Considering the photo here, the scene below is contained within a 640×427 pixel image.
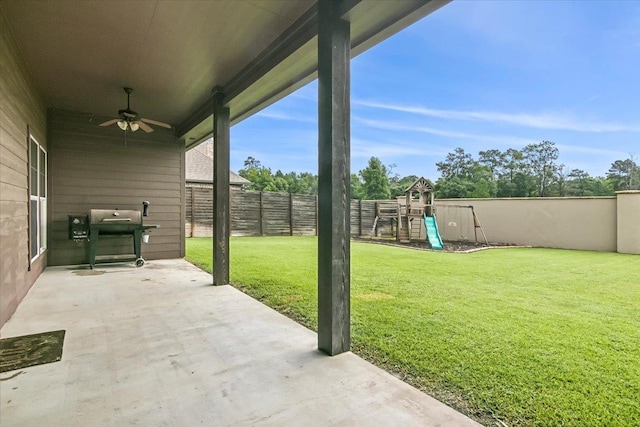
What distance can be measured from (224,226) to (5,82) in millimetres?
2533

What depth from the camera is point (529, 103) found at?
63.2 feet

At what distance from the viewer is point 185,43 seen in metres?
3.14

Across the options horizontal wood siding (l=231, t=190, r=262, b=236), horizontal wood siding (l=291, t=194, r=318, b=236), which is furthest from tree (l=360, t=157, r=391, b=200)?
horizontal wood siding (l=231, t=190, r=262, b=236)

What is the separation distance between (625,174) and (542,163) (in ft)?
27.8

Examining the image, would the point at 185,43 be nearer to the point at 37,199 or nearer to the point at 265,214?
the point at 37,199

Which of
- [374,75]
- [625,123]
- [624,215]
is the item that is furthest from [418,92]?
[624,215]

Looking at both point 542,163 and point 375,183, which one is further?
point 375,183

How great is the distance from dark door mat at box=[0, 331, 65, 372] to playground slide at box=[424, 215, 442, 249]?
810 centimetres

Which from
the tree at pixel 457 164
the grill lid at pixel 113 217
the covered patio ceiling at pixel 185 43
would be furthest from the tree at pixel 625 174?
the grill lid at pixel 113 217

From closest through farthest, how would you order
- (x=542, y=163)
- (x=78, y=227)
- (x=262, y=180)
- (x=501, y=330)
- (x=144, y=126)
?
1. (x=501, y=330)
2. (x=144, y=126)
3. (x=78, y=227)
4. (x=542, y=163)
5. (x=262, y=180)

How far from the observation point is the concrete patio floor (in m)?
1.54

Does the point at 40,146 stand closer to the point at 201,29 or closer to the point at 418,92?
the point at 201,29

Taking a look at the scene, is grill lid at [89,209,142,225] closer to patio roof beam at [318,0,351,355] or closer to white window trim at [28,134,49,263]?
white window trim at [28,134,49,263]

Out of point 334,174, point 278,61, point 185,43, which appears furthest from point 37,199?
point 334,174
